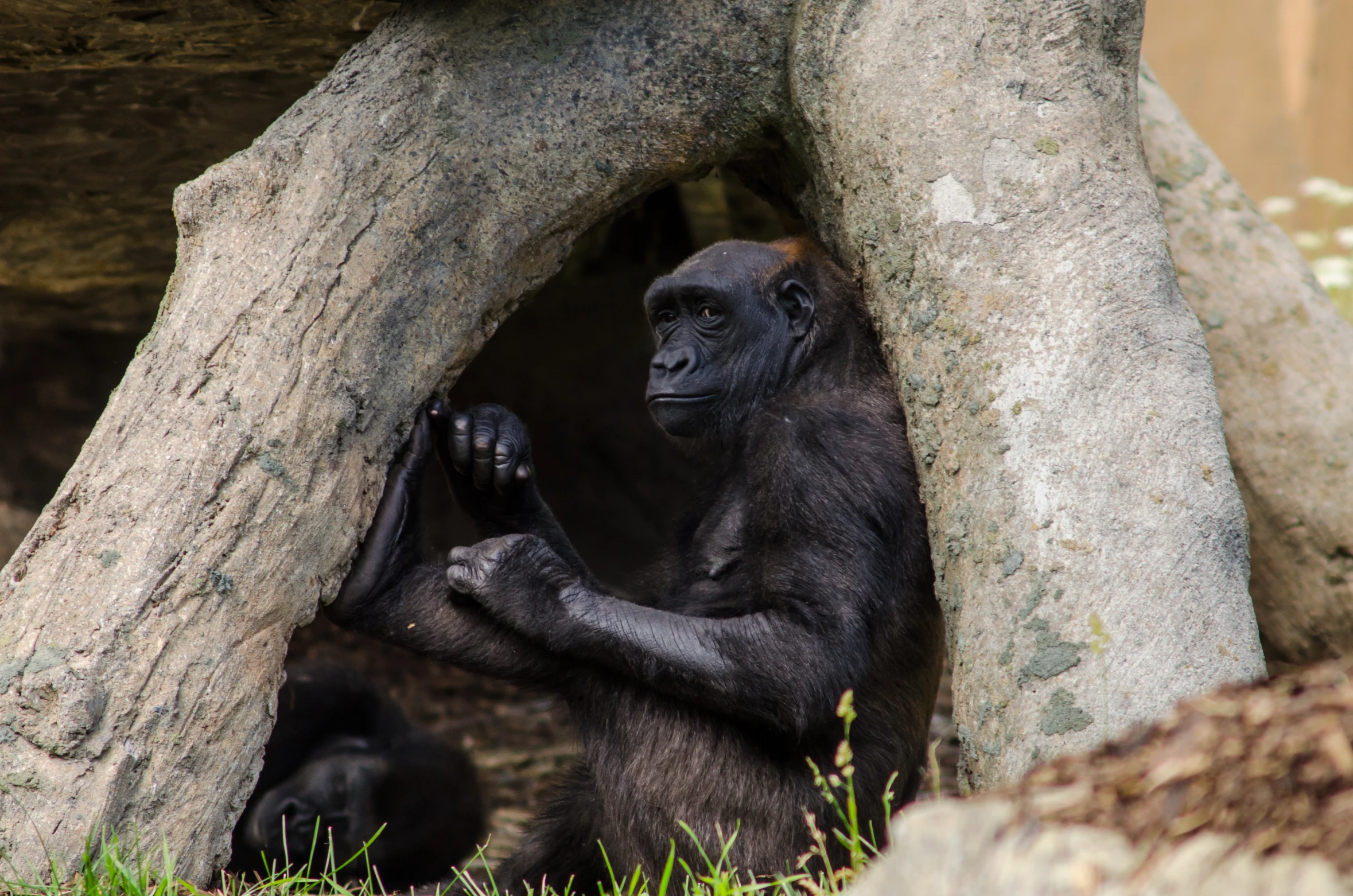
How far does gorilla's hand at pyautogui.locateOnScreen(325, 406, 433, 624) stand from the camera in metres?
3.18

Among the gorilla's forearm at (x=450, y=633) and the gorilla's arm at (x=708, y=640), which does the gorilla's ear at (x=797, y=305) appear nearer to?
the gorilla's arm at (x=708, y=640)

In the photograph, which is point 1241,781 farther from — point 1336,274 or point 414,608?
point 1336,274

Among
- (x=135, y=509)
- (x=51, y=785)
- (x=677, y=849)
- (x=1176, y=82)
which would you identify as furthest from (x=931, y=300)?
(x=1176, y=82)

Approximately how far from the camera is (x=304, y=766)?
488cm

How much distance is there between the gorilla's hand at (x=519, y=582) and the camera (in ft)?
10.1

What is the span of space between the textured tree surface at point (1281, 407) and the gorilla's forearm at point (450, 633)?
245 centimetres

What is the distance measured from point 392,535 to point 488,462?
13.9 inches

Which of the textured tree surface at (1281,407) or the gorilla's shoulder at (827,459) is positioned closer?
the gorilla's shoulder at (827,459)

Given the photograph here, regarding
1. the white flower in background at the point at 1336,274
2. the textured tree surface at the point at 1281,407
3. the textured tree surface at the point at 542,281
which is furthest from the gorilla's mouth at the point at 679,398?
the white flower in background at the point at 1336,274

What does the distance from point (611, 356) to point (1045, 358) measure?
13.9 ft

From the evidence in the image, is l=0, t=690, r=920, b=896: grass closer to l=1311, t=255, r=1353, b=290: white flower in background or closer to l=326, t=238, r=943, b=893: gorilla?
l=326, t=238, r=943, b=893: gorilla

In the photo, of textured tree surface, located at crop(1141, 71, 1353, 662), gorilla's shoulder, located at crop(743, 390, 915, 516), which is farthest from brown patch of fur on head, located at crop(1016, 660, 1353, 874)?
textured tree surface, located at crop(1141, 71, 1353, 662)

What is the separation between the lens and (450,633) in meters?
3.23

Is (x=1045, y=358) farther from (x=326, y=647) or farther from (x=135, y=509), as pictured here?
(x=326, y=647)
